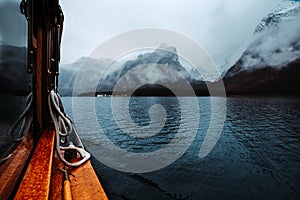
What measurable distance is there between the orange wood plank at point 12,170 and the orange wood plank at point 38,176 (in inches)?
2.2

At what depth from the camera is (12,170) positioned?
57.2 inches

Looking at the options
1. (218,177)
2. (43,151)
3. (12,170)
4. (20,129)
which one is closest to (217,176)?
(218,177)

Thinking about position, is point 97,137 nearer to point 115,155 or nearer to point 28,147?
point 115,155

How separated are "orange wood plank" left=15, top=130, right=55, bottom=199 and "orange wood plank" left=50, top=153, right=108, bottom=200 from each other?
0.67 ft

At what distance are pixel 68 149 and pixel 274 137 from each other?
15.8m

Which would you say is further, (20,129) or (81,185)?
(20,129)

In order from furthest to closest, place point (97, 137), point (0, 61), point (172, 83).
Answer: point (172, 83) → point (97, 137) → point (0, 61)

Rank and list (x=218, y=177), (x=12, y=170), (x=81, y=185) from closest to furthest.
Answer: (x=12, y=170)
(x=81, y=185)
(x=218, y=177)

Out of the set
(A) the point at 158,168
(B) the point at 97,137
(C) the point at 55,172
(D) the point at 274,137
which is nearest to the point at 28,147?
(C) the point at 55,172

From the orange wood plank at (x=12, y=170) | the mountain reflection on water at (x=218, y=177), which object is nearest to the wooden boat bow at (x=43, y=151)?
the orange wood plank at (x=12, y=170)

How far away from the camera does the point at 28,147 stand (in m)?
2.10

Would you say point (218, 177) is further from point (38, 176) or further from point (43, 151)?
point (38, 176)

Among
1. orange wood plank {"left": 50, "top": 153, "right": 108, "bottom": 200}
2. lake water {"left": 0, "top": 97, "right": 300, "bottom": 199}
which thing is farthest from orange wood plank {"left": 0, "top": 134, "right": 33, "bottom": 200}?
lake water {"left": 0, "top": 97, "right": 300, "bottom": 199}

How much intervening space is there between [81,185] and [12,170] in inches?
23.6
